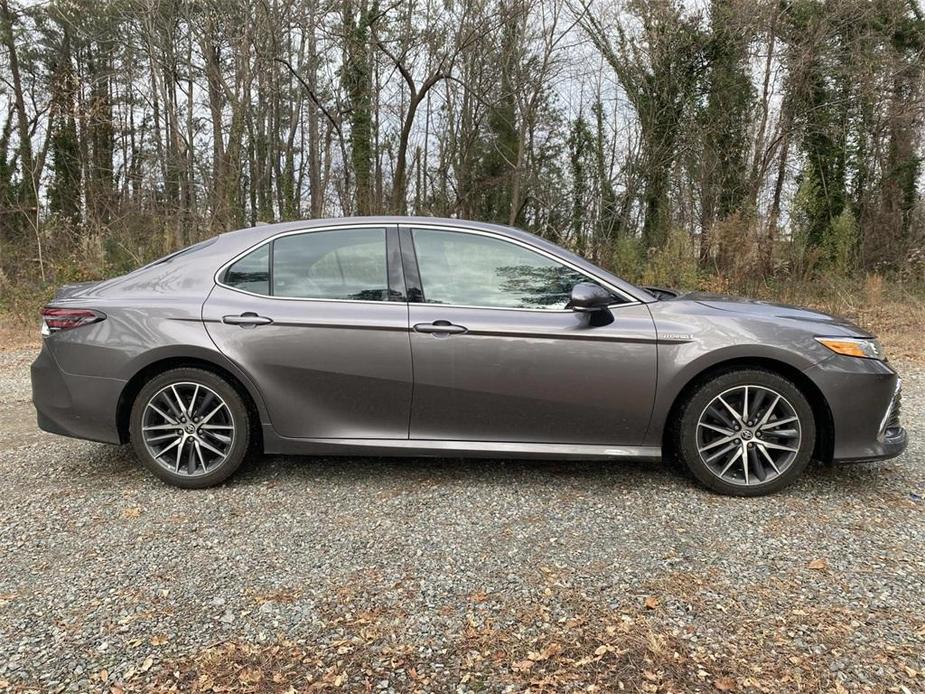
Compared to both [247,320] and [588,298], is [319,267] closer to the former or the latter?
[247,320]

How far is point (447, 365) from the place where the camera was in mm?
3322

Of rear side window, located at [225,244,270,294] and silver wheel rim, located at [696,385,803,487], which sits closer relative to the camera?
silver wheel rim, located at [696,385,803,487]

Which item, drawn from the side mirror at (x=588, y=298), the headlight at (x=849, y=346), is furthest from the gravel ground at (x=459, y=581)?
the side mirror at (x=588, y=298)

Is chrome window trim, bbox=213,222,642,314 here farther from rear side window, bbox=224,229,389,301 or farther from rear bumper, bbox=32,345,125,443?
rear bumper, bbox=32,345,125,443

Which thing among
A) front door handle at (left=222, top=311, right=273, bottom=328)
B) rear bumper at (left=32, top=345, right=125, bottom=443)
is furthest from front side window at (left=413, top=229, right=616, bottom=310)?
rear bumper at (left=32, top=345, right=125, bottom=443)

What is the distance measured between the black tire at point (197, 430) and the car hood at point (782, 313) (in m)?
2.73

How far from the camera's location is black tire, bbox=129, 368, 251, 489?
3443 millimetres

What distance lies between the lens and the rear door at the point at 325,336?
335cm

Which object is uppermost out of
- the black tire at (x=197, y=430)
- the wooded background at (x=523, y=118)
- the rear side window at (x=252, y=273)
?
the wooded background at (x=523, y=118)

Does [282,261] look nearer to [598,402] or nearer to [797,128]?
[598,402]

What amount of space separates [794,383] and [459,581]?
2194 mm

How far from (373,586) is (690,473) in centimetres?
209

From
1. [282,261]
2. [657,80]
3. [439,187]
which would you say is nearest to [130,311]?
[282,261]

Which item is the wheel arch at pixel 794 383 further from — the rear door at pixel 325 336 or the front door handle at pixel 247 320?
the front door handle at pixel 247 320
